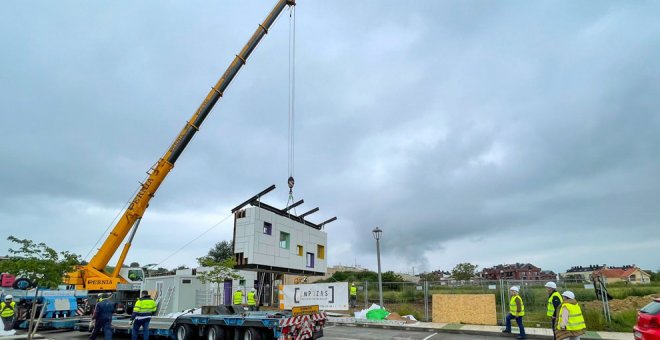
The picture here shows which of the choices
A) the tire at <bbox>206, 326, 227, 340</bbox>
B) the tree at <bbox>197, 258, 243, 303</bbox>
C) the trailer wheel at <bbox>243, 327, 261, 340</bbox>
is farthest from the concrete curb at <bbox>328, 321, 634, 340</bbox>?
the tree at <bbox>197, 258, 243, 303</bbox>

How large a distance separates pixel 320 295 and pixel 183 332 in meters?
10.2

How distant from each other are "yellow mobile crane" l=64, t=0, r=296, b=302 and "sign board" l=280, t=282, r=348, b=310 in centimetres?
875

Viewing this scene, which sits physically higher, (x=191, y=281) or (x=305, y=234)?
(x=305, y=234)

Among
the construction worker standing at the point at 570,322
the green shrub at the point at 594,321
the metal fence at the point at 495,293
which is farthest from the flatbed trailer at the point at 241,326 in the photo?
the green shrub at the point at 594,321

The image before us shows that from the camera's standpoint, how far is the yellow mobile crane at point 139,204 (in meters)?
22.0

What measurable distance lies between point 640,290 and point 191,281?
2625 cm

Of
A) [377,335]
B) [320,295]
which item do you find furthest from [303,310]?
[320,295]

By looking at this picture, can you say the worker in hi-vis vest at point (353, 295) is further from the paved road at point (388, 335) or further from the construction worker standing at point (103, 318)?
the construction worker standing at point (103, 318)

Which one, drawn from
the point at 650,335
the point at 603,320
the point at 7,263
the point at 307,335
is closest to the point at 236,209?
the point at 7,263

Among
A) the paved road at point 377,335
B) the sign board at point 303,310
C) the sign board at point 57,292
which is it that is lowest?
the paved road at point 377,335

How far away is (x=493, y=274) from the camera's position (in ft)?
420

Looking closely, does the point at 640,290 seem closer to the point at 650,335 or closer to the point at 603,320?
the point at 603,320

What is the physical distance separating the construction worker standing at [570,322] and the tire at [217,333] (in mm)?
8868

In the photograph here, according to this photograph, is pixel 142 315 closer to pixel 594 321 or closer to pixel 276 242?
pixel 594 321
